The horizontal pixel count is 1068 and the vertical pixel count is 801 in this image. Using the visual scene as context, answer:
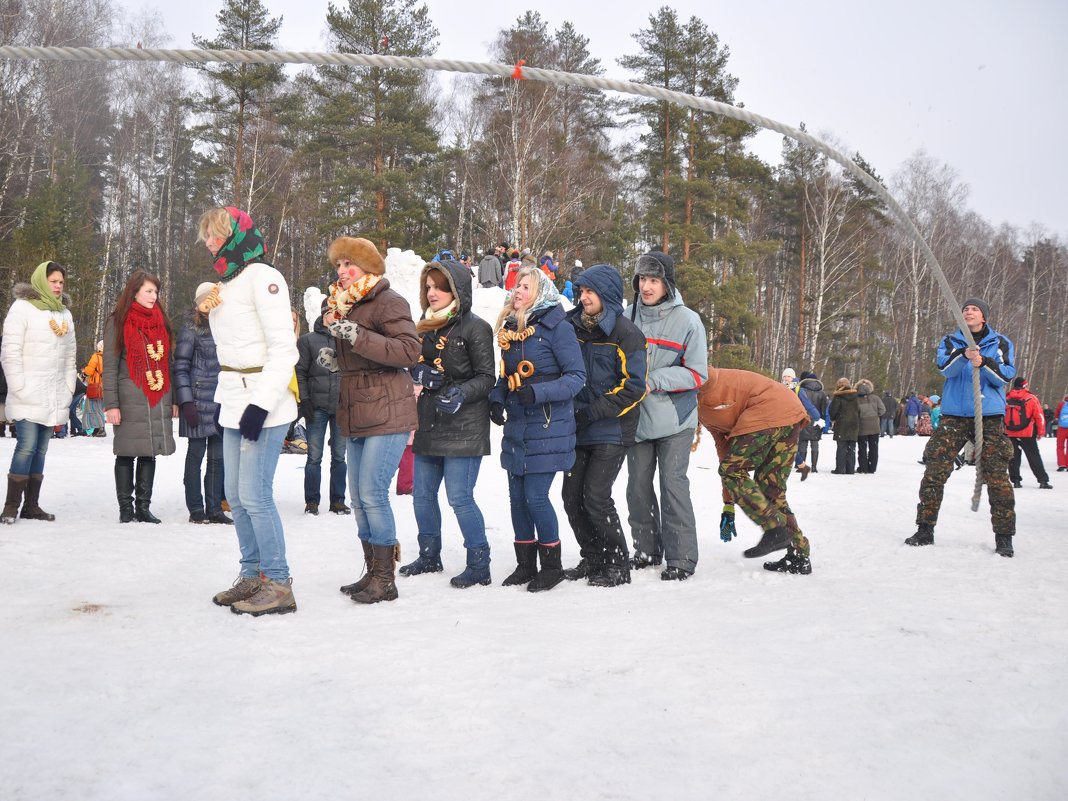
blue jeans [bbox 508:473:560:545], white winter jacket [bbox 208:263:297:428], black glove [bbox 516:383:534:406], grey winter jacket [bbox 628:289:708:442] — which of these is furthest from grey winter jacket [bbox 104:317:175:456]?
grey winter jacket [bbox 628:289:708:442]

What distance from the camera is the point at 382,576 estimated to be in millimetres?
4406

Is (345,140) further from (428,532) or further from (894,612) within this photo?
(894,612)

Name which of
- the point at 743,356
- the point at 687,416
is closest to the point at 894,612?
the point at 687,416

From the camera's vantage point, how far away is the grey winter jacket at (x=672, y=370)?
203 inches

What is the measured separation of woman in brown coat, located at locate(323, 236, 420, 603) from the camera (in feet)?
14.3

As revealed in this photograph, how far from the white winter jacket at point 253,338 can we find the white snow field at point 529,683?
1057 mm

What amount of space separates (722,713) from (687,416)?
259 centimetres

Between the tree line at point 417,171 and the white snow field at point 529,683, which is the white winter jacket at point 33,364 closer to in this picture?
the white snow field at point 529,683

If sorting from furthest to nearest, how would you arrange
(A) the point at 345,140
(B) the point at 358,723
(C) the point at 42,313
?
(A) the point at 345,140 → (C) the point at 42,313 → (B) the point at 358,723

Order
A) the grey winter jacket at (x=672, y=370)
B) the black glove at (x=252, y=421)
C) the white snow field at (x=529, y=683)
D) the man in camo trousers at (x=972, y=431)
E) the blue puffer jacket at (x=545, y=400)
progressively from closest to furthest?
the white snow field at (x=529, y=683)
the black glove at (x=252, y=421)
the blue puffer jacket at (x=545, y=400)
the grey winter jacket at (x=672, y=370)
the man in camo trousers at (x=972, y=431)

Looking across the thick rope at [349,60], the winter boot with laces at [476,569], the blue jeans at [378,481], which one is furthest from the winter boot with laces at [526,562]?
the thick rope at [349,60]

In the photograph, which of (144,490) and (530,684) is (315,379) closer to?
(144,490)

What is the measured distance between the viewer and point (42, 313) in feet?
21.1

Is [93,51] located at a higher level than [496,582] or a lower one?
higher
